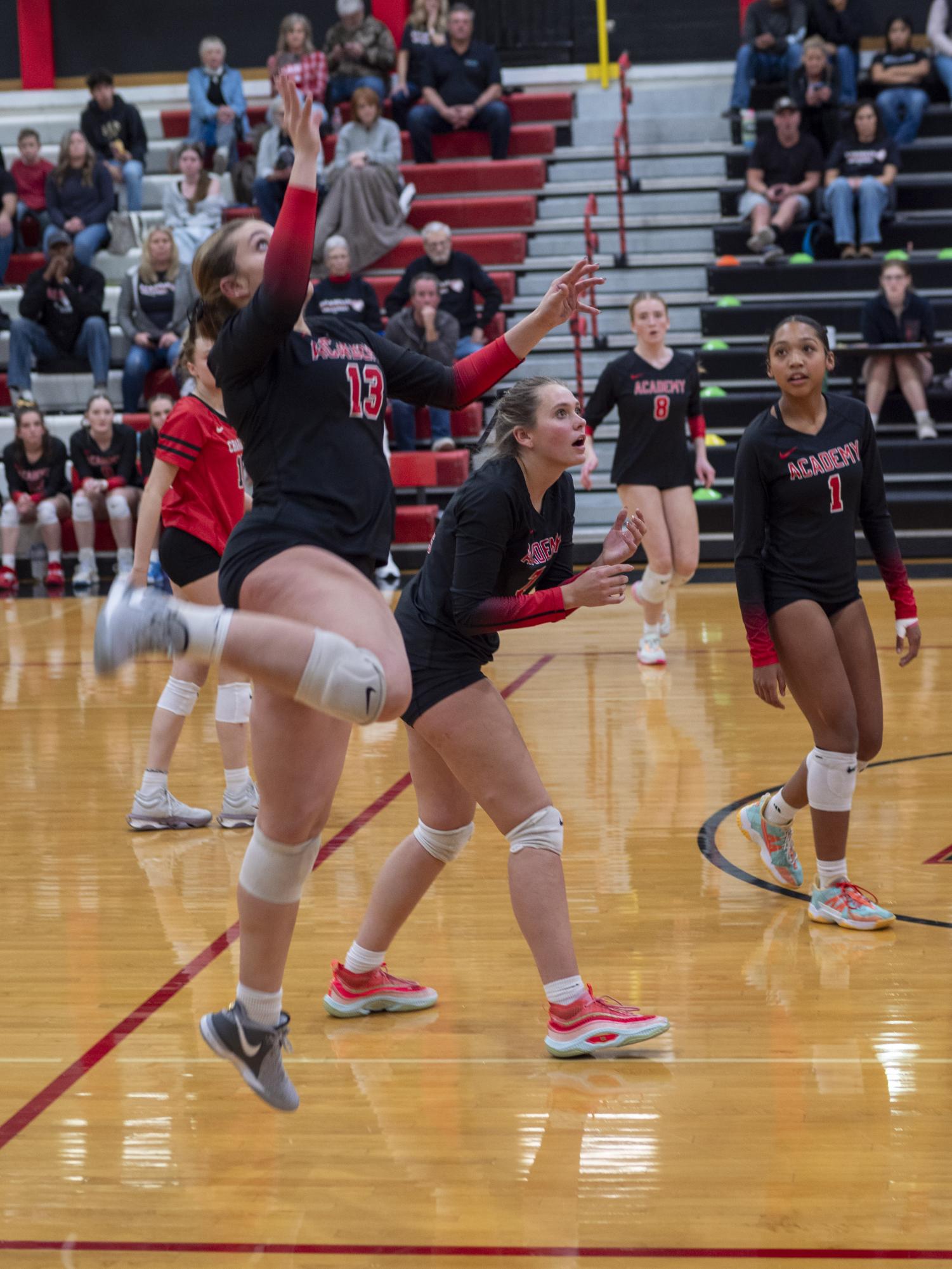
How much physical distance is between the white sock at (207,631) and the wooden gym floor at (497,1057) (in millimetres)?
1025

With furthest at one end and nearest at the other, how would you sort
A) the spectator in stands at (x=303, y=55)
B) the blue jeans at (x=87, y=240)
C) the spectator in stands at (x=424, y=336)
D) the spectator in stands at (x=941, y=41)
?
1. the spectator in stands at (x=303, y=55)
2. the blue jeans at (x=87, y=240)
3. the spectator in stands at (x=941, y=41)
4. the spectator in stands at (x=424, y=336)

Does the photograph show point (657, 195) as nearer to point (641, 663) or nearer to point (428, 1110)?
point (641, 663)

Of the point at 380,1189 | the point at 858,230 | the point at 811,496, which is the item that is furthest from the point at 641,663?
the point at 858,230

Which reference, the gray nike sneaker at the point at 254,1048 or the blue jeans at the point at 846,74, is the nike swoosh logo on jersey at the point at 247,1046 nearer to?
the gray nike sneaker at the point at 254,1048

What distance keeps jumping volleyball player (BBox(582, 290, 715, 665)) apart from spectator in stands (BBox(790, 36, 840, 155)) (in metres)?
6.93

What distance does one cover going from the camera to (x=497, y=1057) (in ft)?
11.5

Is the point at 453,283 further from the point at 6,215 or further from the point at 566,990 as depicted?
the point at 566,990

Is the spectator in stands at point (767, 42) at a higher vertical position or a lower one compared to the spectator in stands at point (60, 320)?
higher

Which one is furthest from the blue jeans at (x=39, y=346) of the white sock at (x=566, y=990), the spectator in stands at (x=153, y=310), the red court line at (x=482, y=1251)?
the red court line at (x=482, y=1251)

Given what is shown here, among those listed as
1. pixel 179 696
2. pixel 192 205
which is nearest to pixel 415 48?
pixel 192 205

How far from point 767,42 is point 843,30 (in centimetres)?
75

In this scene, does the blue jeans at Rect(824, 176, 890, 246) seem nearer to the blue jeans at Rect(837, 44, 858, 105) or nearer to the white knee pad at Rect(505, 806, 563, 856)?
the blue jeans at Rect(837, 44, 858, 105)

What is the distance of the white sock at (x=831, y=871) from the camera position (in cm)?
427

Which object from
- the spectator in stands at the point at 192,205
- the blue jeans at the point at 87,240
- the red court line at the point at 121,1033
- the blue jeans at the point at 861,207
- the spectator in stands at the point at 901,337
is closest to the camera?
the red court line at the point at 121,1033
